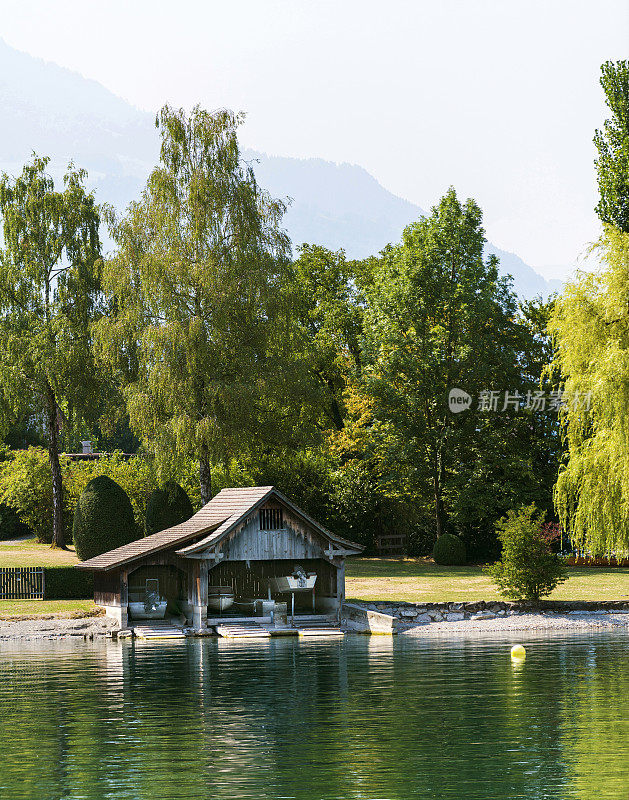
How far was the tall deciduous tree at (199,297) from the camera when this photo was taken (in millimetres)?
52500

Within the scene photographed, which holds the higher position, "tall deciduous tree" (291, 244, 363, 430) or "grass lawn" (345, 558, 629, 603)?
"tall deciduous tree" (291, 244, 363, 430)

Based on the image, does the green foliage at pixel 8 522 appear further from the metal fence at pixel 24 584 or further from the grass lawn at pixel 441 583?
the metal fence at pixel 24 584

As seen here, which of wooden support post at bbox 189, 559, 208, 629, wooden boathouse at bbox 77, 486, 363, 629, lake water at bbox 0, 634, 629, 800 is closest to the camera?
lake water at bbox 0, 634, 629, 800

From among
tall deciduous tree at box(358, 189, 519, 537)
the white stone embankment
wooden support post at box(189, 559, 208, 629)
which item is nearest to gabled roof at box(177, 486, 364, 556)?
wooden support post at box(189, 559, 208, 629)

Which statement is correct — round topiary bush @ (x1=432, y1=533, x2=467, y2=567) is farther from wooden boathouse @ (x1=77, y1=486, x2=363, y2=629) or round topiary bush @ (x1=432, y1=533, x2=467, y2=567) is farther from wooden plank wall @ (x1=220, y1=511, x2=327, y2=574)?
wooden plank wall @ (x1=220, y1=511, x2=327, y2=574)

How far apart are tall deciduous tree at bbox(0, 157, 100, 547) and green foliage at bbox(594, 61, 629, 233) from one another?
86.4ft

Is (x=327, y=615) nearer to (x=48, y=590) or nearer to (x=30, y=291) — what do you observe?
(x=48, y=590)

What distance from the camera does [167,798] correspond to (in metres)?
14.9

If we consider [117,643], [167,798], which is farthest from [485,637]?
[167,798]

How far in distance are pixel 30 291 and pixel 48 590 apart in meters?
19.3

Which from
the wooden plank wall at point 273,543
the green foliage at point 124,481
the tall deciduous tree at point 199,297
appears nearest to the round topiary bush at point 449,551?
the tall deciduous tree at point 199,297

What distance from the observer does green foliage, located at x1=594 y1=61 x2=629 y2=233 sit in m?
45.9

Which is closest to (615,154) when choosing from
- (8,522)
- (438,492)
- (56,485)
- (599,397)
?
(599,397)

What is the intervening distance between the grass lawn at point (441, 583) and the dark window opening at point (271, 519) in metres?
6.30
